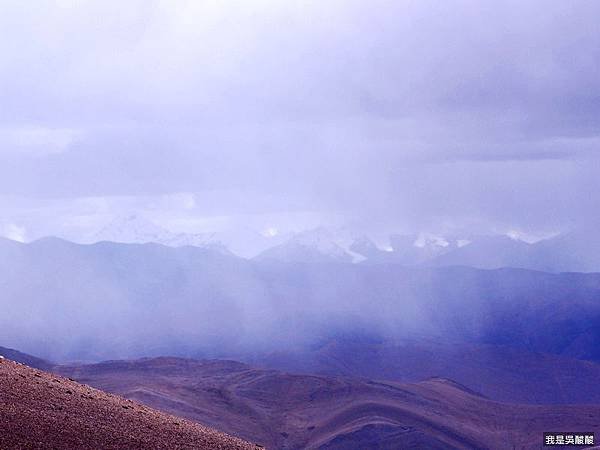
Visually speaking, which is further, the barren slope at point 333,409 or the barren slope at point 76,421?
the barren slope at point 333,409

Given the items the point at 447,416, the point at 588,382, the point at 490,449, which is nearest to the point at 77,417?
the point at 490,449

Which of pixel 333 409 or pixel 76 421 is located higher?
pixel 333 409

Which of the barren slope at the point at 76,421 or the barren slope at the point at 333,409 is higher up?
the barren slope at the point at 333,409

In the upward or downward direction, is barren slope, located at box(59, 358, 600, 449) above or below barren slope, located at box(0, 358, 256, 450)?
above

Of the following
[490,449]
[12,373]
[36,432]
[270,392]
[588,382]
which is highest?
[588,382]

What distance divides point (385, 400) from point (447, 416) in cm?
601

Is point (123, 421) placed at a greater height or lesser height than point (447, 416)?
lesser

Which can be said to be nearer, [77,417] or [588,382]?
[77,417]

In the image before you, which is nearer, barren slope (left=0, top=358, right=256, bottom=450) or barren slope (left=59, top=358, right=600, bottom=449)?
barren slope (left=0, top=358, right=256, bottom=450)

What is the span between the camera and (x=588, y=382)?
170 m

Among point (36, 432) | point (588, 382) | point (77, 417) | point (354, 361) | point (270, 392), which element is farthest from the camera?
point (354, 361)

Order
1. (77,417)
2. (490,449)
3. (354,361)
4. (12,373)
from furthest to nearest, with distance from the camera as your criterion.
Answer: (354,361), (490,449), (12,373), (77,417)

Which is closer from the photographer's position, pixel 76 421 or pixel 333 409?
pixel 76 421

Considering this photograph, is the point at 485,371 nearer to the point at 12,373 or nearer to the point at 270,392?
the point at 270,392
